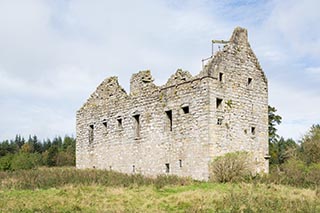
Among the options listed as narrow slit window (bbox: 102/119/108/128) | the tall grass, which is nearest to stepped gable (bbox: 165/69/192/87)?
the tall grass

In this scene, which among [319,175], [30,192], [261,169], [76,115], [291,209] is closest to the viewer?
[291,209]

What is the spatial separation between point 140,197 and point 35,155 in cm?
4930

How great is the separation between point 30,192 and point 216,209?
7.04 meters

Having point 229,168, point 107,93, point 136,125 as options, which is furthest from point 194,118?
point 107,93

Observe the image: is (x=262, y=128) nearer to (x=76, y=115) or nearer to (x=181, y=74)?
(x=181, y=74)

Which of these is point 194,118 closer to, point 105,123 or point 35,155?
point 105,123

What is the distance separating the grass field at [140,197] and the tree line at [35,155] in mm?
19993

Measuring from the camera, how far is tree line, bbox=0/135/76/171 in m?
36.3

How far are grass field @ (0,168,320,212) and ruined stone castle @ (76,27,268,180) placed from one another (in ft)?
11.7

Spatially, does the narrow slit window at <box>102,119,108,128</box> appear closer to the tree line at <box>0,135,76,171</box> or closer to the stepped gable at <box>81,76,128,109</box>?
the stepped gable at <box>81,76,128,109</box>

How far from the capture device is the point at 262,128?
22.1m

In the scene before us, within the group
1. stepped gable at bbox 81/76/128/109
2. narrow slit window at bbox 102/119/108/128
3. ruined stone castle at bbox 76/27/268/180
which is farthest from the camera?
narrow slit window at bbox 102/119/108/128

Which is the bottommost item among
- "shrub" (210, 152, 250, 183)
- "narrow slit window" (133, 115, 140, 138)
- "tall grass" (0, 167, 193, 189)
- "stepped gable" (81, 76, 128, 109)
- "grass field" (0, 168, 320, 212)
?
"grass field" (0, 168, 320, 212)

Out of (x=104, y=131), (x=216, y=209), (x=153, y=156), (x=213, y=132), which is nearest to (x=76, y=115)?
(x=104, y=131)
